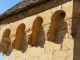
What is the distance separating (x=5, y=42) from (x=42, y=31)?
135cm

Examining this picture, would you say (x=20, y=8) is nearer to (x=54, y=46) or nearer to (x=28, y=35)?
(x=28, y=35)

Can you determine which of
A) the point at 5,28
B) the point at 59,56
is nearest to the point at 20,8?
the point at 5,28

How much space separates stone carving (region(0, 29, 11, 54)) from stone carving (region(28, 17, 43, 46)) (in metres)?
0.95

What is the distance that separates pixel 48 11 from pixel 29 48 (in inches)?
40.6

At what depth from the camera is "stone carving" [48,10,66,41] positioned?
5.93 m

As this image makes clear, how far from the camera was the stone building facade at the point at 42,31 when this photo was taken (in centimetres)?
557

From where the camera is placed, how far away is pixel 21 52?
6648 millimetres

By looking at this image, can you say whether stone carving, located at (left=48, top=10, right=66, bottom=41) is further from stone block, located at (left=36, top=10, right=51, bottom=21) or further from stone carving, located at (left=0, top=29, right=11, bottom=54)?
stone carving, located at (left=0, top=29, right=11, bottom=54)

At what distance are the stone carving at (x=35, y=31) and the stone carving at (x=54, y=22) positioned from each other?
17.7 inches

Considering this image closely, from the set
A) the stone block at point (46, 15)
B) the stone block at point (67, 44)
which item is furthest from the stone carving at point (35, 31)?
the stone block at point (67, 44)

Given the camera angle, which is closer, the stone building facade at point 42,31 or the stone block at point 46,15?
the stone building facade at point 42,31

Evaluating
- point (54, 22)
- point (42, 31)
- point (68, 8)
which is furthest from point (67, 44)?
point (42, 31)

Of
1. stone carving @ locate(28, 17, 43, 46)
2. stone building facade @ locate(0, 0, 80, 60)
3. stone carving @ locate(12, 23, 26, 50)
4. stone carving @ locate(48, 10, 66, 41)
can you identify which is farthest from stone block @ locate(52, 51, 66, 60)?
stone carving @ locate(12, 23, 26, 50)

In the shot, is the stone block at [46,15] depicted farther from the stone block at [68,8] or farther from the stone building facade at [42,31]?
the stone block at [68,8]
